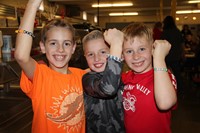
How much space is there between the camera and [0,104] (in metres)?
2.00

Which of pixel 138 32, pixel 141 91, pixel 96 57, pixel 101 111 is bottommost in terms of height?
pixel 101 111

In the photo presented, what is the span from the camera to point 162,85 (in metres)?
1.04

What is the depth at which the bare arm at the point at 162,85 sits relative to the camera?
104cm

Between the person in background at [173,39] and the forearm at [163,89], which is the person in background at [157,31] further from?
the forearm at [163,89]

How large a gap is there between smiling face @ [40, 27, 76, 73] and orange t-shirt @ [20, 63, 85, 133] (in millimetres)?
59

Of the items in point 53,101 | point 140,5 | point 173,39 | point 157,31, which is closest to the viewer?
point 53,101

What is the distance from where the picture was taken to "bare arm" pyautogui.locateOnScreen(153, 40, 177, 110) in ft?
3.42

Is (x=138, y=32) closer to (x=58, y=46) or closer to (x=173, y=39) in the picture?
(x=58, y=46)

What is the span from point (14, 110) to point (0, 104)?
7.0 inches

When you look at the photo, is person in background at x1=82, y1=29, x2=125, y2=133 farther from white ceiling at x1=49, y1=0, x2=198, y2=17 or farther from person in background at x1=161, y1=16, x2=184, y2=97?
white ceiling at x1=49, y1=0, x2=198, y2=17

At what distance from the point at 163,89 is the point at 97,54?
1.25ft

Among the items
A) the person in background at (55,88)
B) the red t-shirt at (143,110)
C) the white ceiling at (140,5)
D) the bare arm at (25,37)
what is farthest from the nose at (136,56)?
the white ceiling at (140,5)

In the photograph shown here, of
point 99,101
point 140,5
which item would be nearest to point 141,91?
point 99,101

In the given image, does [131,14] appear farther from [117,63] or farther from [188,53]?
[117,63]
